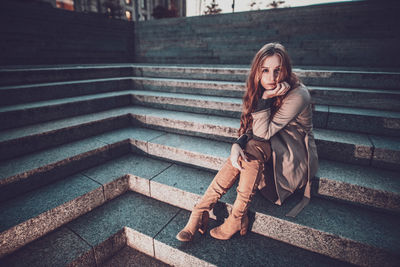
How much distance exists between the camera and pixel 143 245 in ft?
7.29

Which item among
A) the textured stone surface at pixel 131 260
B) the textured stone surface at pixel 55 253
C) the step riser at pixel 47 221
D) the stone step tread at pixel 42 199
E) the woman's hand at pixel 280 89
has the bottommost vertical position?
the textured stone surface at pixel 131 260

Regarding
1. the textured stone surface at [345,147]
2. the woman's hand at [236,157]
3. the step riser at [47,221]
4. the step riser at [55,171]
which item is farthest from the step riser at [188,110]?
the step riser at [47,221]

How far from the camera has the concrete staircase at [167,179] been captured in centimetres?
192

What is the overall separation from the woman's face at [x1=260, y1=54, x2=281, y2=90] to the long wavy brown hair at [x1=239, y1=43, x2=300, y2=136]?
3cm

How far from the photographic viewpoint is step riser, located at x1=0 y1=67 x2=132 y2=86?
358 cm

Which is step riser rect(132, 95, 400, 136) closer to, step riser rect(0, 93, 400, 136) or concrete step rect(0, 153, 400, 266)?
step riser rect(0, 93, 400, 136)

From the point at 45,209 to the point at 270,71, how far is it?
2803 millimetres

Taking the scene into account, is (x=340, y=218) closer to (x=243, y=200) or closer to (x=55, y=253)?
(x=243, y=200)

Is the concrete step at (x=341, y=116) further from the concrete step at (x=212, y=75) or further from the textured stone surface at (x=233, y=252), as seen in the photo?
the textured stone surface at (x=233, y=252)

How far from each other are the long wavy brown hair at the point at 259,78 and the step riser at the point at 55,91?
3670mm

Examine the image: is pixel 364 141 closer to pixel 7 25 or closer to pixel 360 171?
pixel 360 171

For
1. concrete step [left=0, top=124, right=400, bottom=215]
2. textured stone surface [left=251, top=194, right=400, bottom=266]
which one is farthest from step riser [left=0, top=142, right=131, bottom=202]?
textured stone surface [left=251, top=194, right=400, bottom=266]

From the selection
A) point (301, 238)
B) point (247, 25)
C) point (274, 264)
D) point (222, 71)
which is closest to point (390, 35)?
point (247, 25)

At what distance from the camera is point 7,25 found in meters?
4.92
